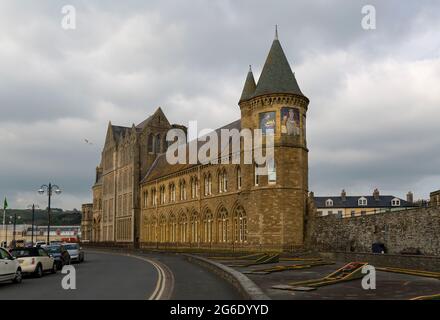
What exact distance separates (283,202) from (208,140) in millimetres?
21206

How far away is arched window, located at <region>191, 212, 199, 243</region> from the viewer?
59406 millimetres

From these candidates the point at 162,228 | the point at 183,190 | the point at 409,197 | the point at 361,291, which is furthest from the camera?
the point at 409,197

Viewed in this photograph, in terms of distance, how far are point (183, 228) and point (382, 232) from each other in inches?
1314

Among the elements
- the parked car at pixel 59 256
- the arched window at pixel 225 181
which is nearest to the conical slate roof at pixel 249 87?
the arched window at pixel 225 181

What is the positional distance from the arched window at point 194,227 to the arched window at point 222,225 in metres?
5.68

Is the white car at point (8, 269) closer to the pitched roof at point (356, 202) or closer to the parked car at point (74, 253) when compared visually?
the parked car at point (74, 253)

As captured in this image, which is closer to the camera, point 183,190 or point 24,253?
point 24,253

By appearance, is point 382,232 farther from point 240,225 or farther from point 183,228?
point 183,228

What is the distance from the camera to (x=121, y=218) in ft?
279

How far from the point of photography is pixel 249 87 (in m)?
51.2

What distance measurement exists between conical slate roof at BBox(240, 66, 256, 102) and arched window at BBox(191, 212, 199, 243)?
1657cm

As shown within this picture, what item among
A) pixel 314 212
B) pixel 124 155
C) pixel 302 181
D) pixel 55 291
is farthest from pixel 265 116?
pixel 124 155

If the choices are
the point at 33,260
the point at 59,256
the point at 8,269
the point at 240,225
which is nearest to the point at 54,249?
the point at 59,256
